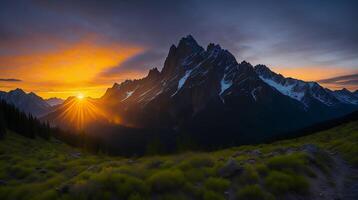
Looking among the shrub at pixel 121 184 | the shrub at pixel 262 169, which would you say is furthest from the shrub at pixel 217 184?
the shrub at pixel 121 184

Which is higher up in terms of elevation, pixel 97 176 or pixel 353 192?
pixel 97 176

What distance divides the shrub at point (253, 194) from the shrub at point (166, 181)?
3.08 m

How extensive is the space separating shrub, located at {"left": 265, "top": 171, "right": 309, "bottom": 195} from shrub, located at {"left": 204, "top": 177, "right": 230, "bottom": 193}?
6.68 ft

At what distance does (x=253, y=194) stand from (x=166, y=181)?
4.23 metres

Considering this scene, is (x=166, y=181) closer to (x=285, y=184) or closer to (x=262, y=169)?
(x=262, y=169)

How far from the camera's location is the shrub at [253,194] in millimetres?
11781

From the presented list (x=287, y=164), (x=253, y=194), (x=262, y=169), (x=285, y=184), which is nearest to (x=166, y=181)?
(x=253, y=194)

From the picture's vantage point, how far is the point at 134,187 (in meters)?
12.9

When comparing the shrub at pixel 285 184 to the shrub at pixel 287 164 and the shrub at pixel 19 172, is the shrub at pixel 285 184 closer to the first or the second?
the shrub at pixel 287 164

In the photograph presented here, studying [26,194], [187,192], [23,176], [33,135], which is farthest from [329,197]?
[33,135]

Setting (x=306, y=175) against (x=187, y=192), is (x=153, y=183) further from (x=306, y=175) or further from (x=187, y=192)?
(x=306, y=175)

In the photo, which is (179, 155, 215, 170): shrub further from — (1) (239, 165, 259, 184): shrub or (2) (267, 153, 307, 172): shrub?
(2) (267, 153, 307, 172): shrub

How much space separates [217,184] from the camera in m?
13.1

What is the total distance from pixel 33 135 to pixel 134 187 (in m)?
82.1
